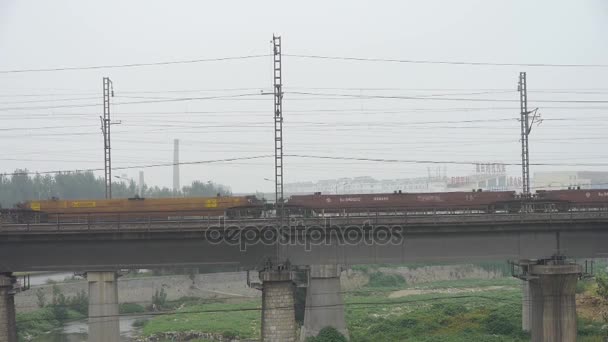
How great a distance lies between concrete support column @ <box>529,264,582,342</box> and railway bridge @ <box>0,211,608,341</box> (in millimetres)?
51

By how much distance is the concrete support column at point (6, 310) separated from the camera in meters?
29.9

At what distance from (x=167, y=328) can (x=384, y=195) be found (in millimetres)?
26106

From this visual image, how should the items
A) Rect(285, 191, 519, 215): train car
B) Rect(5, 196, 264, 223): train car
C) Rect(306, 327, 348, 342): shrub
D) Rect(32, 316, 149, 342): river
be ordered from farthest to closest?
Rect(32, 316, 149, 342): river → Rect(306, 327, 348, 342): shrub → Rect(285, 191, 519, 215): train car → Rect(5, 196, 264, 223): train car

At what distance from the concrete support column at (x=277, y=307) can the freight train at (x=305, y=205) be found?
6159mm

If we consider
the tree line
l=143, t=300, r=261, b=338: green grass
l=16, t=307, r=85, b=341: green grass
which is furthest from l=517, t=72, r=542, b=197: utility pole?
the tree line

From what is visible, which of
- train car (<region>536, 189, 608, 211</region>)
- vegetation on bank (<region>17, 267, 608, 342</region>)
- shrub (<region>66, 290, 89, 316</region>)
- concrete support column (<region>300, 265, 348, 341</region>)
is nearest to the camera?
train car (<region>536, 189, 608, 211</region>)

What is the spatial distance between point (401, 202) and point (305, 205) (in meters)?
5.97

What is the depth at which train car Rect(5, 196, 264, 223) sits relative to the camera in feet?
118

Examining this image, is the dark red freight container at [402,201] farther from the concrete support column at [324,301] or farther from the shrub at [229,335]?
the shrub at [229,335]

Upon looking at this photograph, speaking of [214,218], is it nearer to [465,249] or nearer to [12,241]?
[12,241]

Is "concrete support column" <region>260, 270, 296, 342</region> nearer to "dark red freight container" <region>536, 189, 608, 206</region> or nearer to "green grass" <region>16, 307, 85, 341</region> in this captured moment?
"dark red freight container" <region>536, 189, 608, 206</region>

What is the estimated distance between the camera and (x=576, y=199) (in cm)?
3931

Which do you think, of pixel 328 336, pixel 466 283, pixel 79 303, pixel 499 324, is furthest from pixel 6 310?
pixel 466 283

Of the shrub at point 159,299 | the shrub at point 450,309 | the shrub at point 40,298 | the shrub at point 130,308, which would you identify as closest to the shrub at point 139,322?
the shrub at point 130,308
